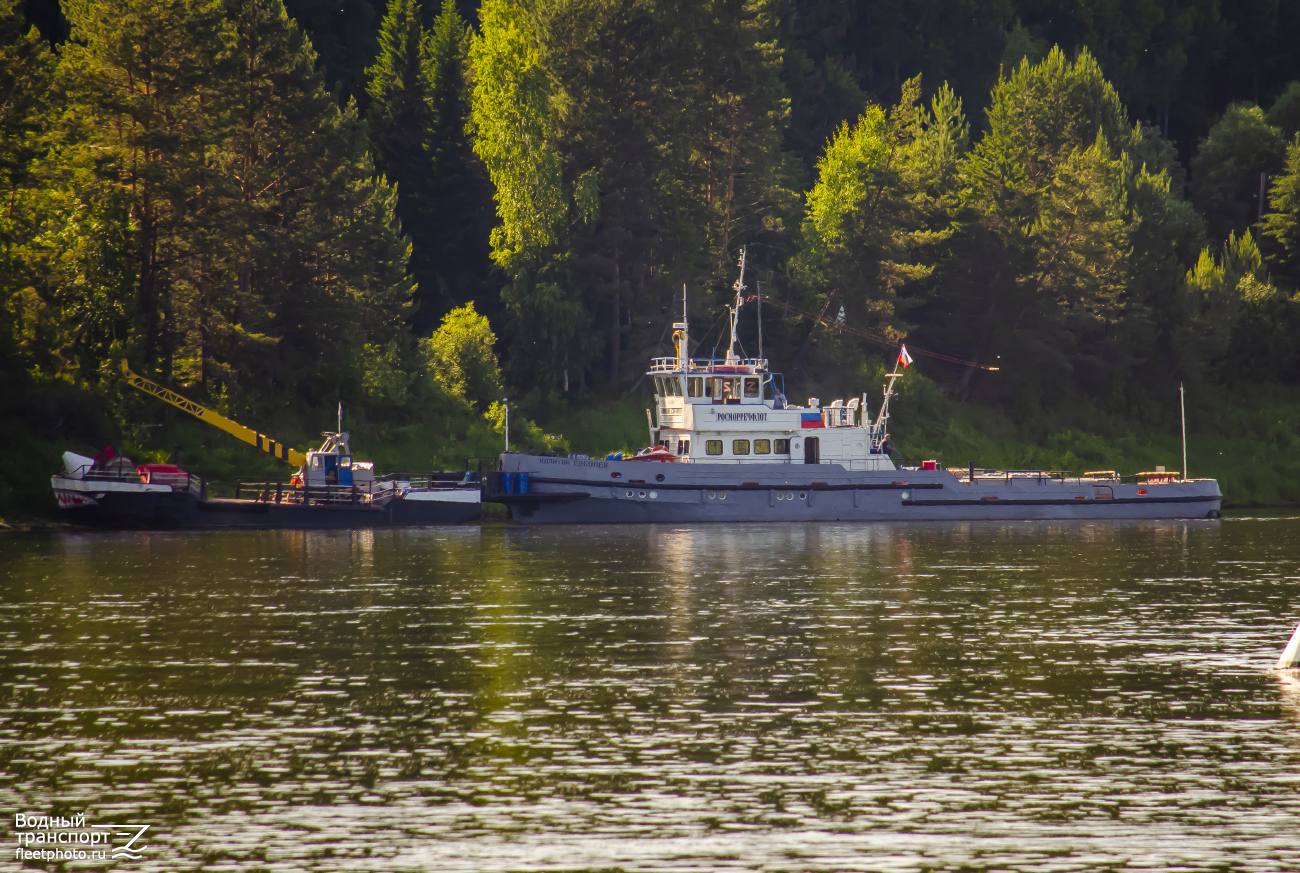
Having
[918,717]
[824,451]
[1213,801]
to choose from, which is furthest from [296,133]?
[1213,801]

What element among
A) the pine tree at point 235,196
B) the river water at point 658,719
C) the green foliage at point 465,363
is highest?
the pine tree at point 235,196

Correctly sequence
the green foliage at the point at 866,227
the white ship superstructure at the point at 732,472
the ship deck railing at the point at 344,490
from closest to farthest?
the ship deck railing at the point at 344,490 < the white ship superstructure at the point at 732,472 < the green foliage at the point at 866,227

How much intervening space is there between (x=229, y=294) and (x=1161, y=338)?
190 feet

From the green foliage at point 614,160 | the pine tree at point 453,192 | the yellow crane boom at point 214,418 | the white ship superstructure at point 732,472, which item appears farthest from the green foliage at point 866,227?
the yellow crane boom at point 214,418

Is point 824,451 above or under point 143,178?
under

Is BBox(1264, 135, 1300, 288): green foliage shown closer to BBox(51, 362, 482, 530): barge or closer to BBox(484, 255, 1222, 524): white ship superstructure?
BBox(484, 255, 1222, 524): white ship superstructure

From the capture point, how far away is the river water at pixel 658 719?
43.4 ft

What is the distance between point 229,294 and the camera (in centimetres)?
5631

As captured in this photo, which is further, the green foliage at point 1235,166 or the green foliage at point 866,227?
the green foliage at point 1235,166

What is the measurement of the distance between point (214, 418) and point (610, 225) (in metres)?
25.7

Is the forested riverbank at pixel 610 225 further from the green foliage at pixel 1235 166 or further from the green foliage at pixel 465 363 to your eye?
the green foliage at pixel 1235 166

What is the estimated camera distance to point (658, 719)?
1817cm

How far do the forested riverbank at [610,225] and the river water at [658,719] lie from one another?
881 inches

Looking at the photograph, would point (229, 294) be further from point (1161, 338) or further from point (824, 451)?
point (1161, 338)
